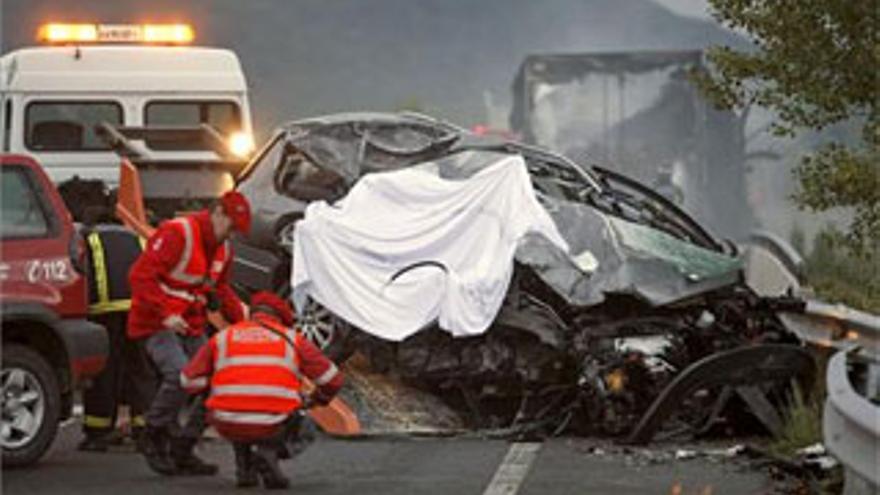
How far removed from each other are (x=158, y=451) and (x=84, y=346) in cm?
74

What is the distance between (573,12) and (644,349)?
164 feet

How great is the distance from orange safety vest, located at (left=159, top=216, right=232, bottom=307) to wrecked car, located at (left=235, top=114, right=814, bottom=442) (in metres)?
2.39

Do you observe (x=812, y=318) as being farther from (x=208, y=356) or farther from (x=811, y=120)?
(x=208, y=356)

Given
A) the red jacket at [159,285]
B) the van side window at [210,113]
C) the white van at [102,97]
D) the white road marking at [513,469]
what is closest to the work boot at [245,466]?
the red jacket at [159,285]

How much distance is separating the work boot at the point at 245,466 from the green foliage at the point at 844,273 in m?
5.19

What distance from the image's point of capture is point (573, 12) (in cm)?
6244

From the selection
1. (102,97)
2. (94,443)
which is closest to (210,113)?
(102,97)

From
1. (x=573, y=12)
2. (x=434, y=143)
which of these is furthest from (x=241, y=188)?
(x=573, y=12)

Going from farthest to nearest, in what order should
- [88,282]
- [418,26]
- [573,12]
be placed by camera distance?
[418,26] < [573,12] < [88,282]

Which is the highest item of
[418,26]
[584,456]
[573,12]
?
[584,456]

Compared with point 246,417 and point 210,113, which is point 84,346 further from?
point 210,113

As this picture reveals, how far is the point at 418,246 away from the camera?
541 inches

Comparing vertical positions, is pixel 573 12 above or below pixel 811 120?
below

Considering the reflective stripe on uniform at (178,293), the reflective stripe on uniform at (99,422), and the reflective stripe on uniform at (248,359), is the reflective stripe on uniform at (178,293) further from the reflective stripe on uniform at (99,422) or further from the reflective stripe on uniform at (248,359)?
the reflective stripe on uniform at (99,422)
